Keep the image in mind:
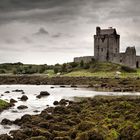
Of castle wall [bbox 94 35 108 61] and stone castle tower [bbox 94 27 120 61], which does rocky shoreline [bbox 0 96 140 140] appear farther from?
castle wall [bbox 94 35 108 61]

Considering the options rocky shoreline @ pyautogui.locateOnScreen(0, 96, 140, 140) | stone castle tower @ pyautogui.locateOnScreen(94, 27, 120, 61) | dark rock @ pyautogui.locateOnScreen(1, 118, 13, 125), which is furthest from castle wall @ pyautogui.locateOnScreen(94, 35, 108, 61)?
dark rock @ pyautogui.locateOnScreen(1, 118, 13, 125)

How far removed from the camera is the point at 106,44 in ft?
413

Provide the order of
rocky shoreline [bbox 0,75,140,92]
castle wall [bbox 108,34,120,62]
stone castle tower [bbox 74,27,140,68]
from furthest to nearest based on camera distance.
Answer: castle wall [bbox 108,34,120,62] → stone castle tower [bbox 74,27,140,68] → rocky shoreline [bbox 0,75,140,92]

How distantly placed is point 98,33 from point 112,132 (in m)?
110

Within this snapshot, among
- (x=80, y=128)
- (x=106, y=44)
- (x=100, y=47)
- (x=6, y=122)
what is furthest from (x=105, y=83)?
(x=80, y=128)

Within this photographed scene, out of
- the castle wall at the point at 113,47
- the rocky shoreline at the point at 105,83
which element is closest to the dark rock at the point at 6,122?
the rocky shoreline at the point at 105,83

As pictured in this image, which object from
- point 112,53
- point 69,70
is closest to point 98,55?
point 112,53

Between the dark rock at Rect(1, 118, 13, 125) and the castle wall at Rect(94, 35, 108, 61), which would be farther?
the castle wall at Rect(94, 35, 108, 61)

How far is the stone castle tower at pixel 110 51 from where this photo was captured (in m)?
120

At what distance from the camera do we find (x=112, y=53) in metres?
124

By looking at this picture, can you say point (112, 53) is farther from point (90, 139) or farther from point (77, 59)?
point (90, 139)

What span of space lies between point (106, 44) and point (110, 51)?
2.93m

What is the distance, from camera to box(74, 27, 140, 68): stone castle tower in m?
120

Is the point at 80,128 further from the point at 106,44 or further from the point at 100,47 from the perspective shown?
the point at 100,47
